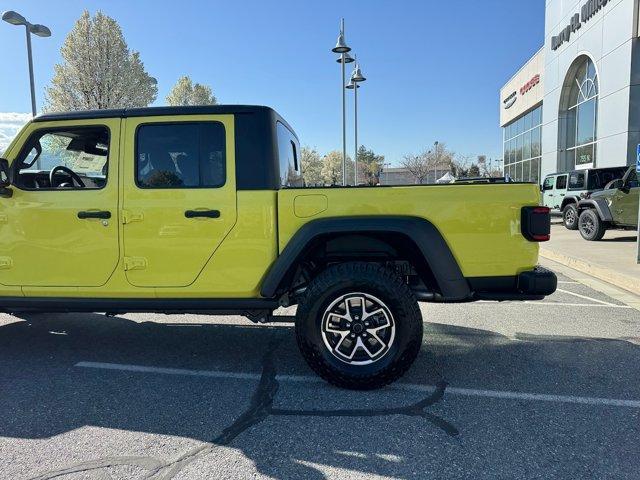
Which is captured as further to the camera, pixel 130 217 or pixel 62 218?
pixel 62 218

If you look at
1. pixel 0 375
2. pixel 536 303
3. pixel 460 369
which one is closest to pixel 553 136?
pixel 536 303

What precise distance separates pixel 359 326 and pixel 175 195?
5.49 ft

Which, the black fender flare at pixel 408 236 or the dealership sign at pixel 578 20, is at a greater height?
the dealership sign at pixel 578 20

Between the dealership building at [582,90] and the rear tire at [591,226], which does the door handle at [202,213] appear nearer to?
the rear tire at [591,226]

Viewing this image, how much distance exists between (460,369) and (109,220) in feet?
9.83

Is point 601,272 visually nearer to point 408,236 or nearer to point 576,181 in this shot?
point 408,236

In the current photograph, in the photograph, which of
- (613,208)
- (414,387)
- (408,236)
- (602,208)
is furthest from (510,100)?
(414,387)

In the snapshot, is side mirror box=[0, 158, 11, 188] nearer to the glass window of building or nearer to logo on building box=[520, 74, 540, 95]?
the glass window of building

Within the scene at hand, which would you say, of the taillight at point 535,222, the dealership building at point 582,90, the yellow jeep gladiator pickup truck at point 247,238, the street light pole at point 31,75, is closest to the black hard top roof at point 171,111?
the yellow jeep gladiator pickup truck at point 247,238

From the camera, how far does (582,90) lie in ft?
70.5

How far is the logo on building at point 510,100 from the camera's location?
33406 mm

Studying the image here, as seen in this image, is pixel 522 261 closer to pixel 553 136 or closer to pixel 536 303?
pixel 536 303

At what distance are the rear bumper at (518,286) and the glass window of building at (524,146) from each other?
24490mm

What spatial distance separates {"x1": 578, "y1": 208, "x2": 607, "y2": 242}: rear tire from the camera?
1215 centimetres
